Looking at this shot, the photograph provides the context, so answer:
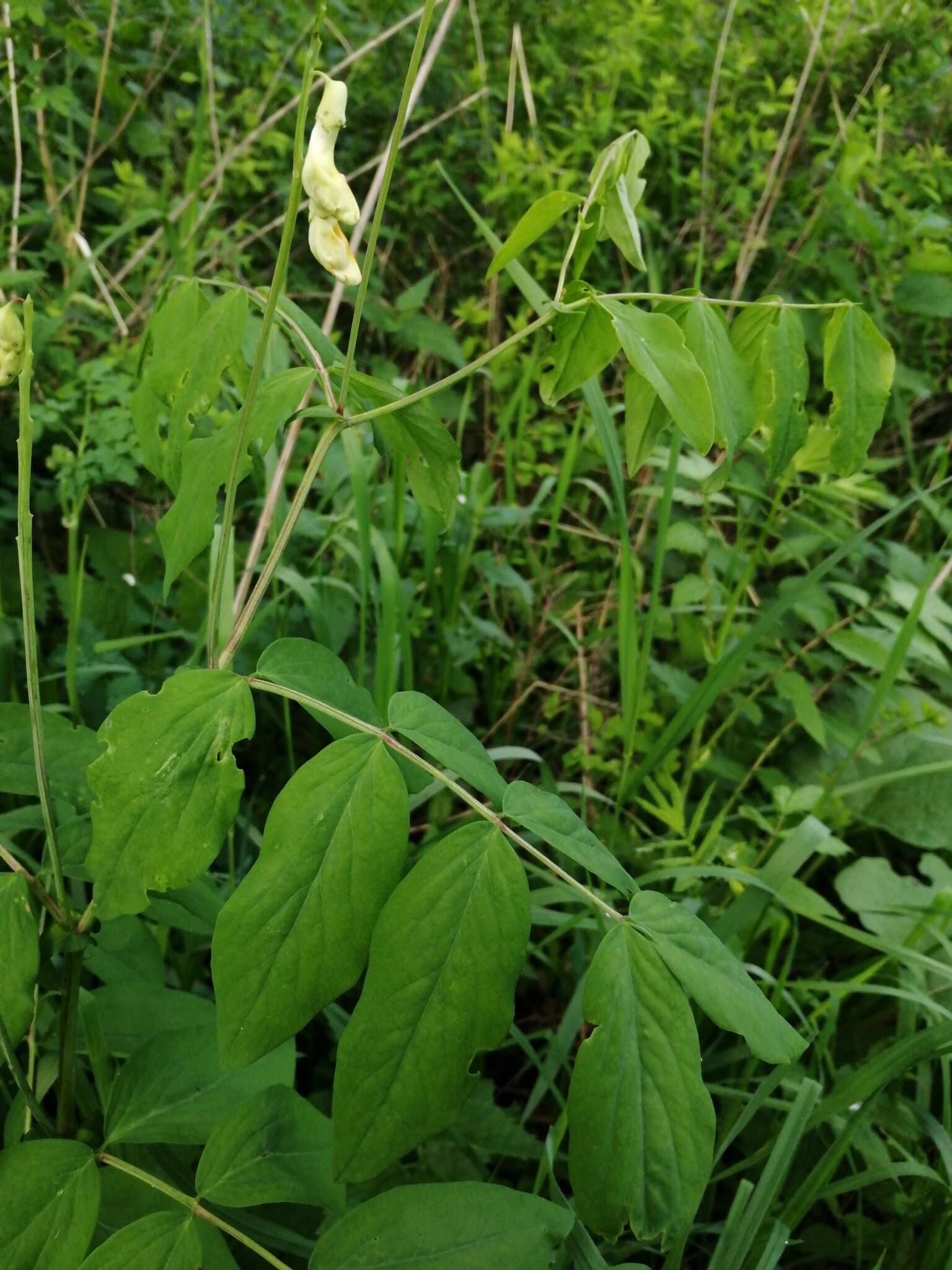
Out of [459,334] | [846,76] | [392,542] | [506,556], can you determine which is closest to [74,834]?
[392,542]

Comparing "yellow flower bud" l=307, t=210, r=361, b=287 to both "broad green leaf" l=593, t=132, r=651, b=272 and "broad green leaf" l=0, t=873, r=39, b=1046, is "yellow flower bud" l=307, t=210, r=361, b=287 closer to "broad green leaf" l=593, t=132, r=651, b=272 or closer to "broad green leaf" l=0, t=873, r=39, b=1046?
"broad green leaf" l=593, t=132, r=651, b=272

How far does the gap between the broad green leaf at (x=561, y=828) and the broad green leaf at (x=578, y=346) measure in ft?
1.14

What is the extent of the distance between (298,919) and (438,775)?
13 cm

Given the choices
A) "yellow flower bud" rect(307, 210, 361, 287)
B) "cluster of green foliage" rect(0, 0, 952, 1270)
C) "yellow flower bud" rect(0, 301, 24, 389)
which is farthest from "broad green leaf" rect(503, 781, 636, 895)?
"yellow flower bud" rect(0, 301, 24, 389)

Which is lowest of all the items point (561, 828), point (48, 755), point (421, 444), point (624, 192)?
point (48, 755)

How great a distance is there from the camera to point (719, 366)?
30.7 inches

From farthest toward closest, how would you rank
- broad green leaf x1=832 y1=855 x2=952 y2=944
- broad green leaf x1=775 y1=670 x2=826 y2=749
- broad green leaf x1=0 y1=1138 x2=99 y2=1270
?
1. broad green leaf x1=775 y1=670 x2=826 y2=749
2. broad green leaf x1=832 y1=855 x2=952 y2=944
3. broad green leaf x1=0 y1=1138 x2=99 y2=1270

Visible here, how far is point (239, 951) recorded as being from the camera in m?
0.56

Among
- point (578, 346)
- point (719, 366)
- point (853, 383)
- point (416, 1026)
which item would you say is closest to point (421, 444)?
point (578, 346)

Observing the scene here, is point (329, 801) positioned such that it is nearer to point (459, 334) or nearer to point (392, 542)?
point (392, 542)

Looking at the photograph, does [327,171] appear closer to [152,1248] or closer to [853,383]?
[853,383]

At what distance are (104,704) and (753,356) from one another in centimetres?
122

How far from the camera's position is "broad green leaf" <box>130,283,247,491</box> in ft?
2.69

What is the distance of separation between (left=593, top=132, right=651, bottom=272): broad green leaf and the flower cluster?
25 centimetres
